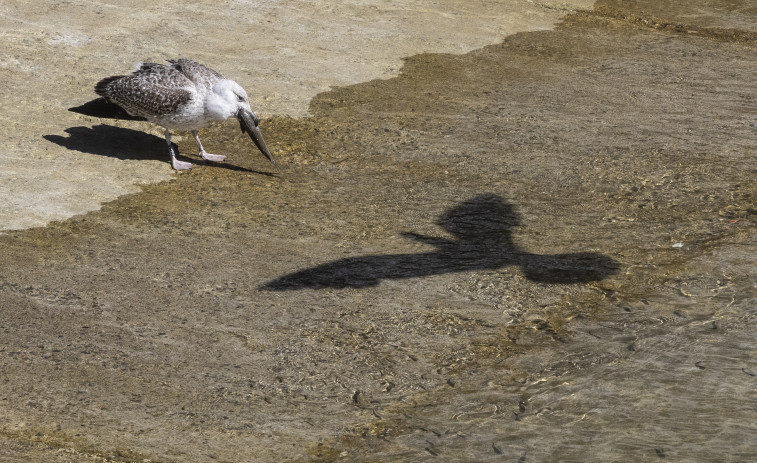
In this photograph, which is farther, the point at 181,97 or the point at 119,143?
the point at 119,143

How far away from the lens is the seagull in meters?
7.95

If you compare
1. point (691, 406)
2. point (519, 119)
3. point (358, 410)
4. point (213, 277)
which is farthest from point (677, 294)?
point (519, 119)

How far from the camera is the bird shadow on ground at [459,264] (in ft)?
20.6

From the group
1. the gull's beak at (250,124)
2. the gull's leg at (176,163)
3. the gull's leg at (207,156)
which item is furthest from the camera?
the gull's leg at (207,156)

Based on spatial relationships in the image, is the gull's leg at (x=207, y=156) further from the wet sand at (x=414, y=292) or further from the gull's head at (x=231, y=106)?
the gull's head at (x=231, y=106)

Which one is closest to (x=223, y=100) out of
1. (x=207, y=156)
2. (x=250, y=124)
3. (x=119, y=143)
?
(x=250, y=124)

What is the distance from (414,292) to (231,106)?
2.89 m

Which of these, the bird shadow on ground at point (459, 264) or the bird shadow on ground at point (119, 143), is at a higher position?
the bird shadow on ground at point (459, 264)

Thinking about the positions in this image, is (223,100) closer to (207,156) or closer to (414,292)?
(207,156)

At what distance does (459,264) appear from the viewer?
652 cm

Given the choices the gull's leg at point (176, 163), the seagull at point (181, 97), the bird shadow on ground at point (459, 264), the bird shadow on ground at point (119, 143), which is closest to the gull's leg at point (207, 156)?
the bird shadow on ground at point (119, 143)

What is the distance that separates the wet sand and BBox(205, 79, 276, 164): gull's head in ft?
1.48

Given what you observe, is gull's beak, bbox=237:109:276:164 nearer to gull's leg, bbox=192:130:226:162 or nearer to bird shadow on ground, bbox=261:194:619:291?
gull's leg, bbox=192:130:226:162

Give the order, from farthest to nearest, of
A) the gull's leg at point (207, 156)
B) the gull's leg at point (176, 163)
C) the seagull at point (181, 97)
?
the gull's leg at point (207, 156) → the gull's leg at point (176, 163) → the seagull at point (181, 97)
